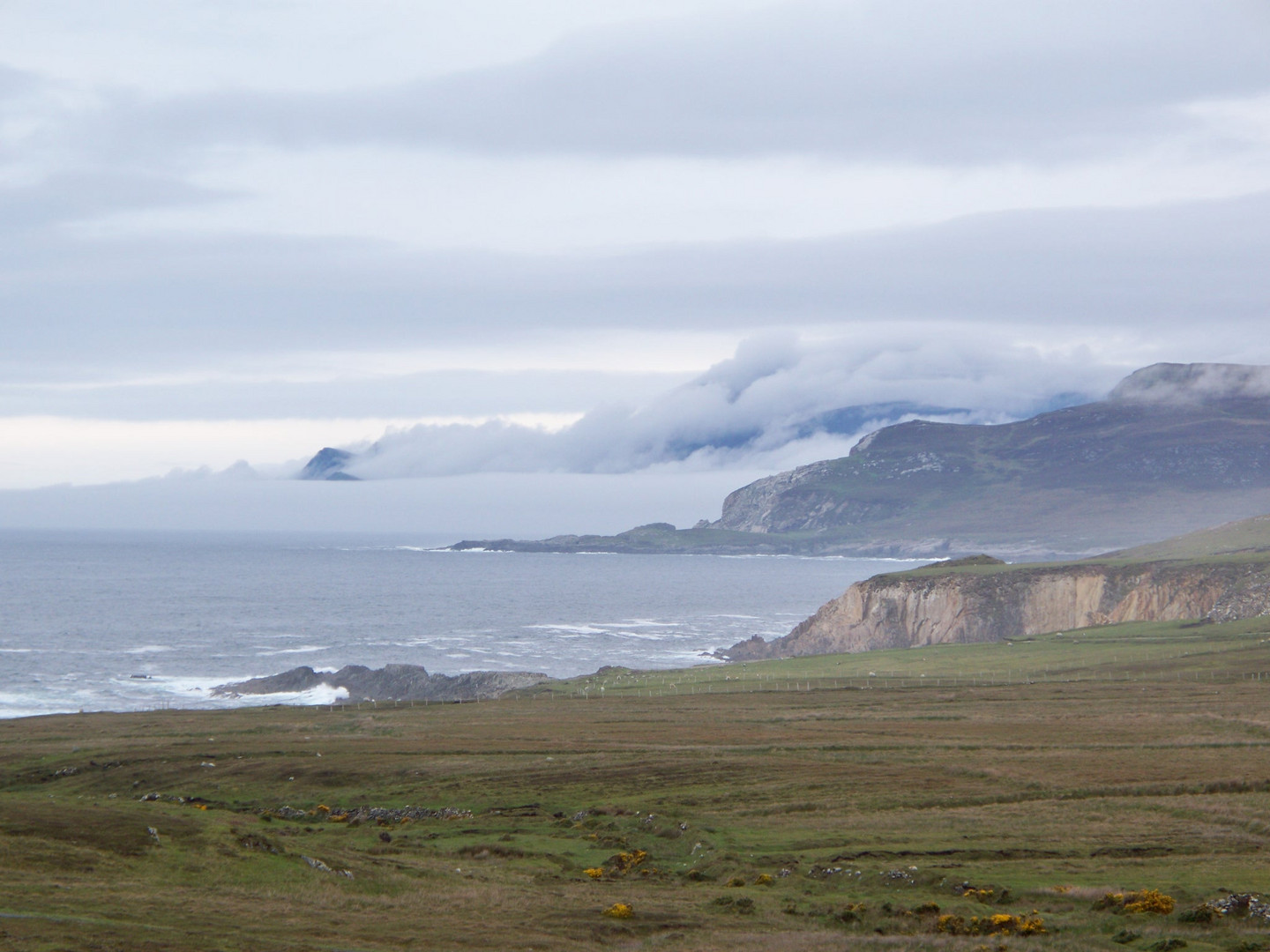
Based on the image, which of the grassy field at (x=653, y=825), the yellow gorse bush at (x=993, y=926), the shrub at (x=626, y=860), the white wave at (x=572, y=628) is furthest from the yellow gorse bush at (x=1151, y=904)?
the white wave at (x=572, y=628)

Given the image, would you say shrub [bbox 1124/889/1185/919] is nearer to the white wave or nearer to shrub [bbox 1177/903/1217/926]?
shrub [bbox 1177/903/1217/926]

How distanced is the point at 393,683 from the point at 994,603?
256 feet

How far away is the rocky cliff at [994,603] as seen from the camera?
452ft

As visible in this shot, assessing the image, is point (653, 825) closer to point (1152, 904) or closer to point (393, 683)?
point (1152, 904)

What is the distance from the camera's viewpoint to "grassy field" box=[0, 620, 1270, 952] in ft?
86.1

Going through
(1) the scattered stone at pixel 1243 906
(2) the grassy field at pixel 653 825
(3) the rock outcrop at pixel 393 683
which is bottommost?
(3) the rock outcrop at pixel 393 683

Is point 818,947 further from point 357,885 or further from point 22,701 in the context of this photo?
Result: point 22,701

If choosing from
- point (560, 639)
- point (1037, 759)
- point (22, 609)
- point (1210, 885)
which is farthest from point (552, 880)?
point (22, 609)

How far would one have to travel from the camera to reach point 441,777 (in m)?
51.8

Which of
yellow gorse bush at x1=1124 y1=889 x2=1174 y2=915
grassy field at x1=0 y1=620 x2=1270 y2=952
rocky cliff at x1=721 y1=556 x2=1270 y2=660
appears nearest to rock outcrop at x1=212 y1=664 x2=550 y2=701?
grassy field at x1=0 y1=620 x2=1270 y2=952

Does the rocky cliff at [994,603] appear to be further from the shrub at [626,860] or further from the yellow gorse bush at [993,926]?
the yellow gorse bush at [993,926]

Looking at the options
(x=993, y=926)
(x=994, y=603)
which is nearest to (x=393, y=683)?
(x=994, y=603)

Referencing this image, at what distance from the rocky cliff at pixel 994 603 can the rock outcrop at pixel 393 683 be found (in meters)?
39.3

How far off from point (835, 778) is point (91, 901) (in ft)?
101
